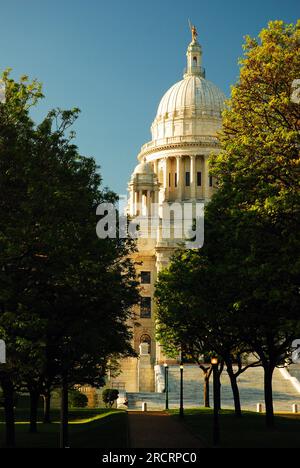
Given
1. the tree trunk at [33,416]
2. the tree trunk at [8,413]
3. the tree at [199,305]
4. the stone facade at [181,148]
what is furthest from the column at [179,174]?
the tree trunk at [8,413]

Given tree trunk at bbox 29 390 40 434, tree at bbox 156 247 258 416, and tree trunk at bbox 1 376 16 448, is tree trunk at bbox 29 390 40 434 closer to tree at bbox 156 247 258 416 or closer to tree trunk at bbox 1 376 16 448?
tree trunk at bbox 1 376 16 448

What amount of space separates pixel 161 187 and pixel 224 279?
3455 inches

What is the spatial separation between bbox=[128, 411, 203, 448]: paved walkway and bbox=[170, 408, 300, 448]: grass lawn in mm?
484

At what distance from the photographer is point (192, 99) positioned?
122062 mm

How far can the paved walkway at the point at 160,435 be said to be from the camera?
2829 cm

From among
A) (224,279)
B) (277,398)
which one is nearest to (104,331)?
(224,279)

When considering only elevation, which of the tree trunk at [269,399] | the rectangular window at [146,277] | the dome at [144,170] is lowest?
the tree trunk at [269,399]

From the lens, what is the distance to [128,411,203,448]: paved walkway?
92.8 feet

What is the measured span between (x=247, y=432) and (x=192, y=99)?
9388cm

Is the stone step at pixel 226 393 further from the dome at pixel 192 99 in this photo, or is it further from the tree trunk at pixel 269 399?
the dome at pixel 192 99

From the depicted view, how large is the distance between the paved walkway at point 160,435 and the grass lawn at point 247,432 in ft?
1.59

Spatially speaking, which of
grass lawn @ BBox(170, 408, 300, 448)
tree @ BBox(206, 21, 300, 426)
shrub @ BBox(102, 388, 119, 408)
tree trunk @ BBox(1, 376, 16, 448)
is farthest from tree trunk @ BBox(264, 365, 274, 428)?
shrub @ BBox(102, 388, 119, 408)

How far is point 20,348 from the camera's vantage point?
25.3 m
